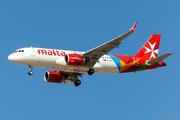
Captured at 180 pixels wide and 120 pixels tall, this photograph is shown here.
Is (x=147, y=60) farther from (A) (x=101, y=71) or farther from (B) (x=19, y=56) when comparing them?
(B) (x=19, y=56)

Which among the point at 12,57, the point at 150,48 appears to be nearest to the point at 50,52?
the point at 12,57

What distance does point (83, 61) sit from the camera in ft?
155

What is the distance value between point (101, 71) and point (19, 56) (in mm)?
11843

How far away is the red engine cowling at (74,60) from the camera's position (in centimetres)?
4625

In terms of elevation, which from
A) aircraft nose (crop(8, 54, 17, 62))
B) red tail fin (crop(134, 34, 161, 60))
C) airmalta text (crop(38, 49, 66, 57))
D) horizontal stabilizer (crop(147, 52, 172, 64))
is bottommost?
horizontal stabilizer (crop(147, 52, 172, 64))

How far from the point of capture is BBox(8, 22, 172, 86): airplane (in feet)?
152

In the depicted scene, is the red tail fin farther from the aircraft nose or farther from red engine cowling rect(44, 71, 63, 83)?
the aircraft nose

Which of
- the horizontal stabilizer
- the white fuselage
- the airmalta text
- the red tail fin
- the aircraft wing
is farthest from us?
the red tail fin

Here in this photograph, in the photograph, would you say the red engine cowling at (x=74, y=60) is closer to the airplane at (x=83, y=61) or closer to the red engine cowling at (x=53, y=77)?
the airplane at (x=83, y=61)

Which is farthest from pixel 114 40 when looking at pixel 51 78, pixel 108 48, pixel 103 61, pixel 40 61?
pixel 51 78

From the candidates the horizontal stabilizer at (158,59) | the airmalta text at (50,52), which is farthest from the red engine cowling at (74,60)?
the horizontal stabilizer at (158,59)

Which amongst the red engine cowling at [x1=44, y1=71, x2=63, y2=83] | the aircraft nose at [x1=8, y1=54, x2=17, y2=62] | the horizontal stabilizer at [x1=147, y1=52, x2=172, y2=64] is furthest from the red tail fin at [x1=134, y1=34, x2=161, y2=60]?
the aircraft nose at [x1=8, y1=54, x2=17, y2=62]

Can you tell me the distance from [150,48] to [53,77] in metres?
16.1

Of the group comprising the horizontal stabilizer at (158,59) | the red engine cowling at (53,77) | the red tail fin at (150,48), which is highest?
the red tail fin at (150,48)
